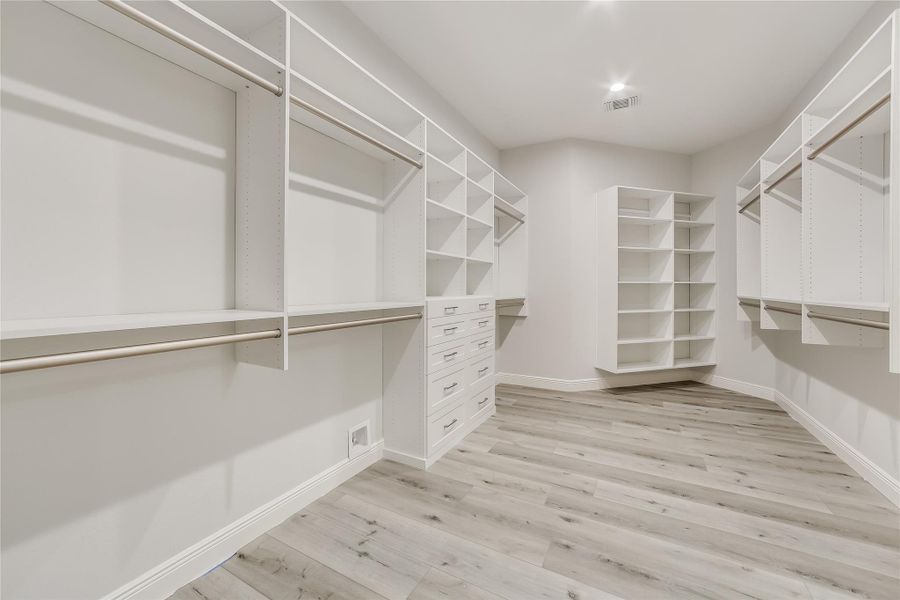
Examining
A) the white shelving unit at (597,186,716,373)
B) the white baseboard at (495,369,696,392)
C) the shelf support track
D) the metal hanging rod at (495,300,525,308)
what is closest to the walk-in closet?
the shelf support track

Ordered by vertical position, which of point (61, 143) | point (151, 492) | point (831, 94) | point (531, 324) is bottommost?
point (151, 492)

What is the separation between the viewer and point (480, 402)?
3031 mm

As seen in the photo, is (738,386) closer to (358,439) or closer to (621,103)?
(621,103)

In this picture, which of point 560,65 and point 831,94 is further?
point 560,65

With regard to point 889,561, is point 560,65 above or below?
above

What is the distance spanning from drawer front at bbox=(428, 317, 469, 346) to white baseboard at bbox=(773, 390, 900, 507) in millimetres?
2421

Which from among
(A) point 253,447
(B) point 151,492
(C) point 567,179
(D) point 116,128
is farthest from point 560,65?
(B) point 151,492

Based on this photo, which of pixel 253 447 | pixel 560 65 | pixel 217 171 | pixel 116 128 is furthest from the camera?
pixel 560 65

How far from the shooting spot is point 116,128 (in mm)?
1190

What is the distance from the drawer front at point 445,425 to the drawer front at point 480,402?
0.11 meters

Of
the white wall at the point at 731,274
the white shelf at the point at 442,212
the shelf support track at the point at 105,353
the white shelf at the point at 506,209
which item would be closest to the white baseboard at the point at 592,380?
the white wall at the point at 731,274

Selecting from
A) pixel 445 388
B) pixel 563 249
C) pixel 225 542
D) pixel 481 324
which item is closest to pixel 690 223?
pixel 563 249

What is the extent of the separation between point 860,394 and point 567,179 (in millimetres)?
2830

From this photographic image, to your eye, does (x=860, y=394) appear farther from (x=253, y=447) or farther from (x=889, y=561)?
(x=253, y=447)
